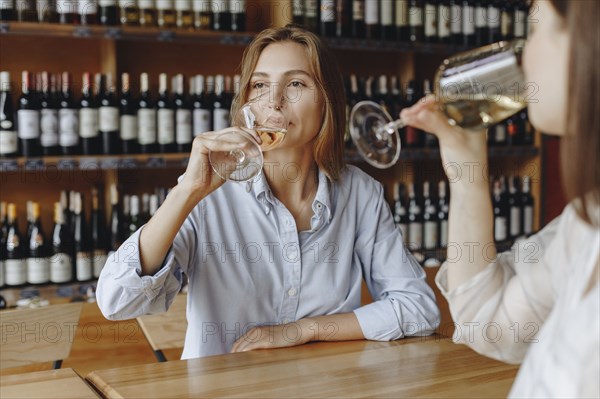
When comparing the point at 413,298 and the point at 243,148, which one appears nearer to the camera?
the point at 243,148

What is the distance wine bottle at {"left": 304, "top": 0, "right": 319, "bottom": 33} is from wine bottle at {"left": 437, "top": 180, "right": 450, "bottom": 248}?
0.82 metres

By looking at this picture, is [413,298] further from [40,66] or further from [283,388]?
[40,66]

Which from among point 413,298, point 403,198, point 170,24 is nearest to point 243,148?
point 413,298

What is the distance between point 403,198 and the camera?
3.02 meters

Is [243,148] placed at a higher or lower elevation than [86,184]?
higher

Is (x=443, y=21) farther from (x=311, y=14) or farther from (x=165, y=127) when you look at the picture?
(x=165, y=127)

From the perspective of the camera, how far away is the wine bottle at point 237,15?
2.54 metres

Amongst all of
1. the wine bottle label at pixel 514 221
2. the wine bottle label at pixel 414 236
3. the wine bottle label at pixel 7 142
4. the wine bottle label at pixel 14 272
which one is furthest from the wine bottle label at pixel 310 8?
the wine bottle label at pixel 14 272

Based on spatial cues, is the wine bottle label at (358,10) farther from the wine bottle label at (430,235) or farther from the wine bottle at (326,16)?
the wine bottle label at (430,235)

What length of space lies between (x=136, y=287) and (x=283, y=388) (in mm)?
362

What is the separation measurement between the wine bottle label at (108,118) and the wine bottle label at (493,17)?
1615 millimetres

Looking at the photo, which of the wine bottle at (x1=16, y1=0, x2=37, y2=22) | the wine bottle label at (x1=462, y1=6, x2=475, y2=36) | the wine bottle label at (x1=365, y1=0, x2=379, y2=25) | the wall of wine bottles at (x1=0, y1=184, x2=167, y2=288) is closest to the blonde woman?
the wall of wine bottles at (x1=0, y1=184, x2=167, y2=288)

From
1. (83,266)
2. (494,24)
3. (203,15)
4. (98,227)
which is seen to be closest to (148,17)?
(203,15)

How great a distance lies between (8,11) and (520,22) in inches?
83.4
